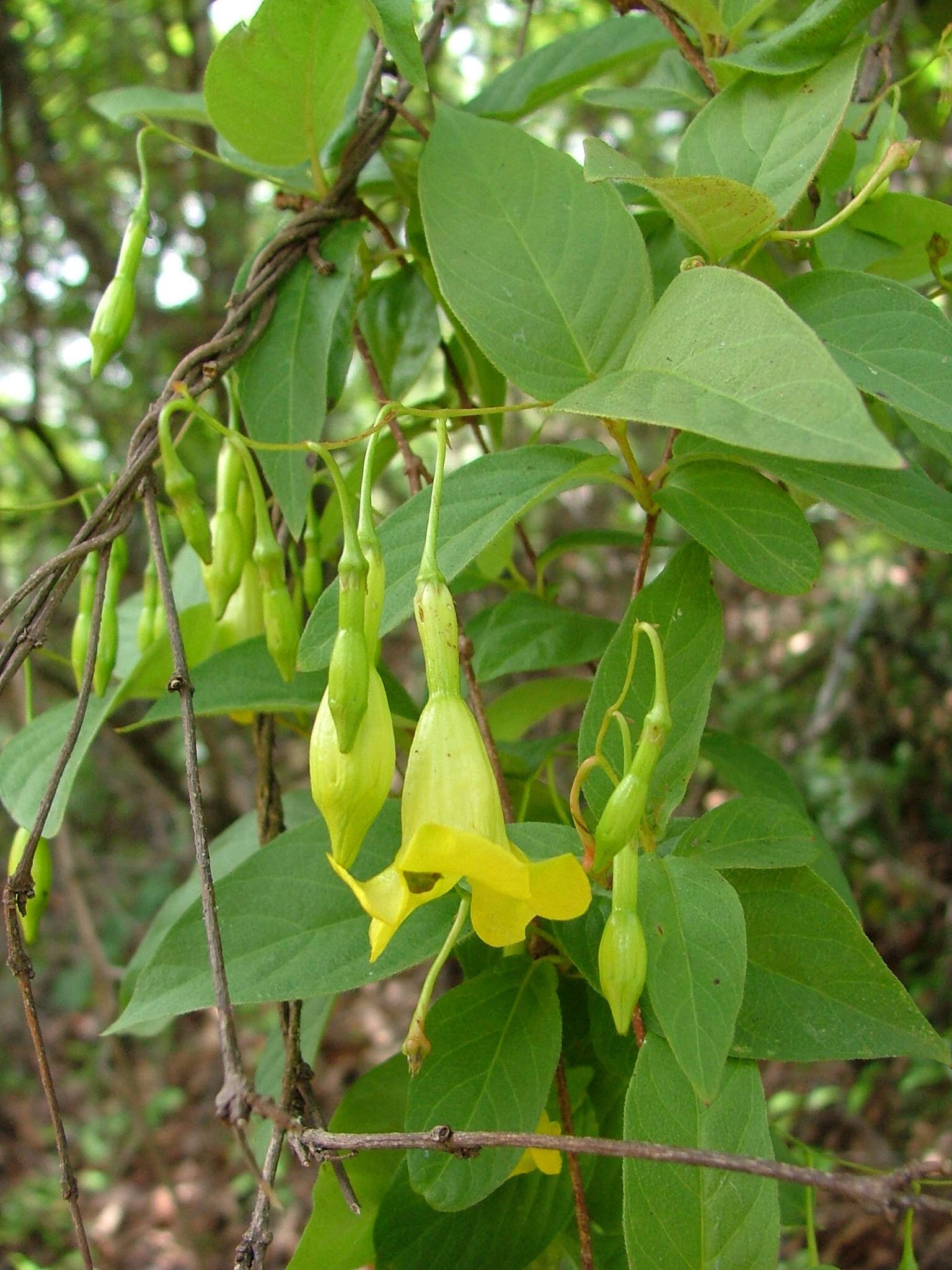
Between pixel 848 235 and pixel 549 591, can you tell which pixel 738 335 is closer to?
pixel 848 235

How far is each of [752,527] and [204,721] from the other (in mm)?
1584

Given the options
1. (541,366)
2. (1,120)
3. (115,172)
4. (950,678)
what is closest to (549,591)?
(541,366)

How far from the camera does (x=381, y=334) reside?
1003mm

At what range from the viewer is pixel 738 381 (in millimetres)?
476

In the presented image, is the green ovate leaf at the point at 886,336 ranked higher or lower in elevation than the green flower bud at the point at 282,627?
Answer: higher

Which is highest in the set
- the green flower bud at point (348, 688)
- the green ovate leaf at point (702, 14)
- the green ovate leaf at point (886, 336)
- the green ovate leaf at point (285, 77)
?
the green ovate leaf at point (285, 77)

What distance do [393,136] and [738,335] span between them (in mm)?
571

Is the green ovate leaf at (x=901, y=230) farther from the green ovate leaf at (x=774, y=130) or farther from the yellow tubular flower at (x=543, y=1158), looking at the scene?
the yellow tubular flower at (x=543, y=1158)

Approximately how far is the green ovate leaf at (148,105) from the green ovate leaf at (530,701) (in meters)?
0.66

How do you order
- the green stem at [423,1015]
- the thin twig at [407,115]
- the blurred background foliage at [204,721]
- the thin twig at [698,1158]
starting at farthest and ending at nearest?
1. the blurred background foliage at [204,721]
2. the thin twig at [407,115]
3. the green stem at [423,1015]
4. the thin twig at [698,1158]

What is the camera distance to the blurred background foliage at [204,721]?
2.16 metres

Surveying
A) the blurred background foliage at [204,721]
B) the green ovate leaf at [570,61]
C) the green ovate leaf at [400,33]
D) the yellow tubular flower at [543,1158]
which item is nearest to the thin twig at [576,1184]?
the yellow tubular flower at [543,1158]

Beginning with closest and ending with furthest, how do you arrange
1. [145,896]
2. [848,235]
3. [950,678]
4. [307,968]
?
1. [307,968]
2. [848,235]
3. [950,678]
4. [145,896]

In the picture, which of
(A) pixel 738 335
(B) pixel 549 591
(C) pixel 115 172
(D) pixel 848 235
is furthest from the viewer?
(C) pixel 115 172
